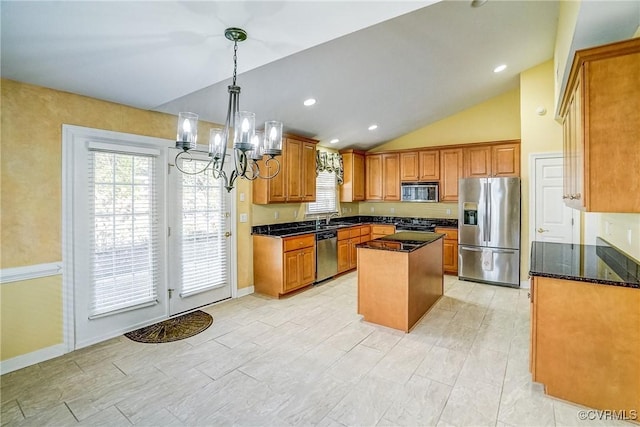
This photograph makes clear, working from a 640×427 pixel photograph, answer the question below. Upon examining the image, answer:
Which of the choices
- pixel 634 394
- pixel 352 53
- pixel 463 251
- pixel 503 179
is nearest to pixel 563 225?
pixel 503 179

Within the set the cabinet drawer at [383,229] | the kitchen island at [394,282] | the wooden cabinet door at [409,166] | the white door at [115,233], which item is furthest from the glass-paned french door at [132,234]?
the wooden cabinet door at [409,166]

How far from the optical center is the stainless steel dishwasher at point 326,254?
509 cm

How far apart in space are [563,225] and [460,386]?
3.56m

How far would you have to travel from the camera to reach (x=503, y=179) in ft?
16.0

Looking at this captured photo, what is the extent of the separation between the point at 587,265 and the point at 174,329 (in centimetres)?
391

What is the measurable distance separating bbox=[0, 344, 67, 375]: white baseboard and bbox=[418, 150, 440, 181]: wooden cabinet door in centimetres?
591

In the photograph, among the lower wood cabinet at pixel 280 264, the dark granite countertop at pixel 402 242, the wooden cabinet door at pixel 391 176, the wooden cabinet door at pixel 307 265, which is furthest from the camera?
the wooden cabinet door at pixel 391 176

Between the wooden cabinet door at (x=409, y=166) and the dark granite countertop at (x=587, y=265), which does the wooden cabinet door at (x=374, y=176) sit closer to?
the wooden cabinet door at (x=409, y=166)

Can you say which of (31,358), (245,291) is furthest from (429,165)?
(31,358)

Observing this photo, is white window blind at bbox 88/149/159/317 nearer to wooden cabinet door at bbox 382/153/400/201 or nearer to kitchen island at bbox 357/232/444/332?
kitchen island at bbox 357/232/444/332

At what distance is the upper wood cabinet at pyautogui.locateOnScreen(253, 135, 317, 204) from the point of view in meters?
4.59

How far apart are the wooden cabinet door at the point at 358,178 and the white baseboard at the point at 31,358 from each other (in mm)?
5196

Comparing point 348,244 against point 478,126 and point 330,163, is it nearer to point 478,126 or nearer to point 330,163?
point 330,163

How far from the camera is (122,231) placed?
3.26 m
